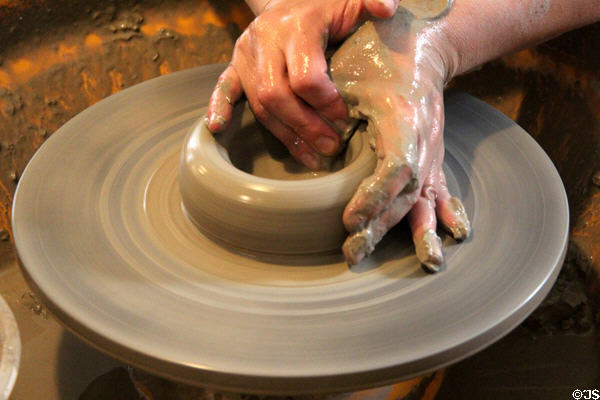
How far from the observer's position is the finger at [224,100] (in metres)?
1.16

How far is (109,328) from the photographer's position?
3.12 feet

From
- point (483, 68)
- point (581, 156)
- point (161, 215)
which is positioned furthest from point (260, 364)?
point (483, 68)

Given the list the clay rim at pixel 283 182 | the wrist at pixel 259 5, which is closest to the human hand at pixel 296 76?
the clay rim at pixel 283 182

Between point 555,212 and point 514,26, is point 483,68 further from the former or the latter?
point 555,212

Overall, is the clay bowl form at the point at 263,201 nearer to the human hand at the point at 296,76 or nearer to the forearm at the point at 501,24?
the human hand at the point at 296,76

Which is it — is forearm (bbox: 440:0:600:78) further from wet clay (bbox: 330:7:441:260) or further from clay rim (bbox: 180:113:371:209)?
clay rim (bbox: 180:113:371:209)

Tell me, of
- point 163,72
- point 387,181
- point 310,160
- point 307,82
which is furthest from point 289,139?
point 163,72

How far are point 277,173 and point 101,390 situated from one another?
0.69m

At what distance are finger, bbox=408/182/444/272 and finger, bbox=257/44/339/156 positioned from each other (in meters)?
0.20

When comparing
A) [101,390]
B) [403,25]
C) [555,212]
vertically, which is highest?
[403,25]

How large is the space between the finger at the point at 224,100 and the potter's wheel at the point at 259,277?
17cm

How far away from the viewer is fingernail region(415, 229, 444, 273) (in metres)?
1.04

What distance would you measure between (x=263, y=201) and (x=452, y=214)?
336mm

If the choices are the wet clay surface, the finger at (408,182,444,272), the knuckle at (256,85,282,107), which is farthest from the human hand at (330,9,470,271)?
the wet clay surface
